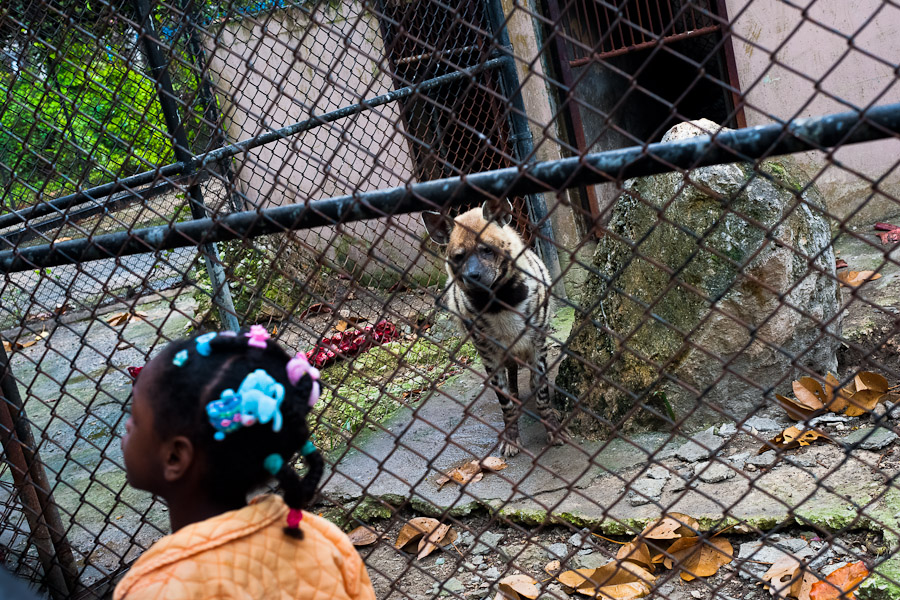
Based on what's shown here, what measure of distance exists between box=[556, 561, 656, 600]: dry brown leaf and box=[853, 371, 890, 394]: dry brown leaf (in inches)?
62.6

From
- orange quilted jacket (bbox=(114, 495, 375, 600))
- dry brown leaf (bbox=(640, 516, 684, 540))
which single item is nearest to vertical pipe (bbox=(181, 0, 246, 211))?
orange quilted jacket (bbox=(114, 495, 375, 600))

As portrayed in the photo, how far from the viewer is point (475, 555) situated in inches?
139

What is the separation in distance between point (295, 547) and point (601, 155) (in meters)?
1.17

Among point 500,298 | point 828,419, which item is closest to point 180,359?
point 828,419

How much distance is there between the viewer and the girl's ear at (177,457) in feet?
5.71

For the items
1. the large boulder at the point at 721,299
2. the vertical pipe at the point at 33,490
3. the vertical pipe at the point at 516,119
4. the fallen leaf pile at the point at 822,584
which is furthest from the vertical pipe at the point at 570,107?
the vertical pipe at the point at 33,490

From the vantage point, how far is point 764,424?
402cm

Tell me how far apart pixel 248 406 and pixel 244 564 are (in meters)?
0.35

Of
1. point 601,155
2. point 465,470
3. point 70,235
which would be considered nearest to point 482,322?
point 465,470

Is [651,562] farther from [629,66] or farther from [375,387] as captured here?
[629,66]

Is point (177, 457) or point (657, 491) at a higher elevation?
point (657, 491)

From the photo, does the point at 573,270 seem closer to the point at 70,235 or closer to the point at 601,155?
the point at 601,155

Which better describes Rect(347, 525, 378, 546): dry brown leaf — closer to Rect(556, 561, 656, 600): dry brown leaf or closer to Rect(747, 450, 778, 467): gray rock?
Rect(556, 561, 656, 600): dry brown leaf

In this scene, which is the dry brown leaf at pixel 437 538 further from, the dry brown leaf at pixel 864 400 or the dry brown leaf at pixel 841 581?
the dry brown leaf at pixel 864 400
